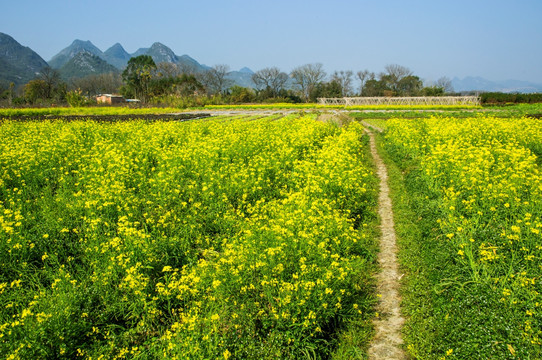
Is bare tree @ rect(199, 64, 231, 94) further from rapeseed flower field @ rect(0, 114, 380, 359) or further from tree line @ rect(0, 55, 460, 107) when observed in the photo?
rapeseed flower field @ rect(0, 114, 380, 359)

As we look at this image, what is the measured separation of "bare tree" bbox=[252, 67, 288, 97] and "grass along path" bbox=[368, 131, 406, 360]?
285ft

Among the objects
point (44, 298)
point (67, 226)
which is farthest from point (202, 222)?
point (44, 298)

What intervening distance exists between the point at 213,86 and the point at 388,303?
333ft

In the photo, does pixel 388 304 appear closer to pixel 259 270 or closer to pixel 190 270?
pixel 259 270

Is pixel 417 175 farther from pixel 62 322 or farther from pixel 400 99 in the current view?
pixel 400 99

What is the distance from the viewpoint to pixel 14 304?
466cm

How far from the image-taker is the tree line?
233 ft

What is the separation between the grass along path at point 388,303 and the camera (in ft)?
14.8

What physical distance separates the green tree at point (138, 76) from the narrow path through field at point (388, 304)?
3052 inches

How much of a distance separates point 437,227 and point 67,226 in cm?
699

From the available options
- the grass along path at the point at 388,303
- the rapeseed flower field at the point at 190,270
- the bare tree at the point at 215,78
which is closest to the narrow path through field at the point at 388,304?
the grass along path at the point at 388,303

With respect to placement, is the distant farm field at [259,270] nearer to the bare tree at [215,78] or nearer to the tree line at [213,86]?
the tree line at [213,86]

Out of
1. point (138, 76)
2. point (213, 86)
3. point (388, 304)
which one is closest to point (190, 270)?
point (388, 304)

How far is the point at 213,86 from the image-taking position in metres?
102
